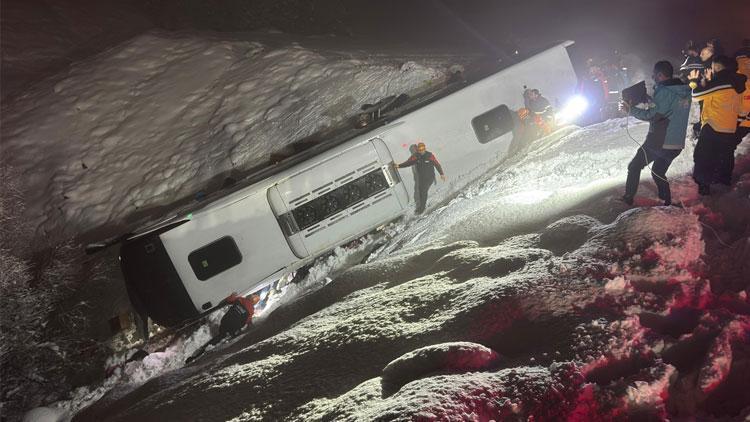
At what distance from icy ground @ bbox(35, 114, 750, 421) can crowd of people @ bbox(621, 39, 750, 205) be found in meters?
0.29

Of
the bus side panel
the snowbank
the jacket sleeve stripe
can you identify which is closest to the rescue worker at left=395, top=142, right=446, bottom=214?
the bus side panel

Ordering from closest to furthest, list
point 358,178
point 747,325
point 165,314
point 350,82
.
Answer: point 747,325
point 165,314
point 358,178
point 350,82

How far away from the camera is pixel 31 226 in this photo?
31.3ft

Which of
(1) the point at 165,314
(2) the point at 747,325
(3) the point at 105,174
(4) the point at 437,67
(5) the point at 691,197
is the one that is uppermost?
(3) the point at 105,174

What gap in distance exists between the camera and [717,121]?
5082mm

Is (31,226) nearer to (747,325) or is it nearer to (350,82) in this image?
(350,82)

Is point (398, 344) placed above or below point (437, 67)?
below

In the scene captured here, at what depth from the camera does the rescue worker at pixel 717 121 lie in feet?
16.3

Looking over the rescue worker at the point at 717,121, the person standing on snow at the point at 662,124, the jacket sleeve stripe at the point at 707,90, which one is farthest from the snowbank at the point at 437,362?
the jacket sleeve stripe at the point at 707,90

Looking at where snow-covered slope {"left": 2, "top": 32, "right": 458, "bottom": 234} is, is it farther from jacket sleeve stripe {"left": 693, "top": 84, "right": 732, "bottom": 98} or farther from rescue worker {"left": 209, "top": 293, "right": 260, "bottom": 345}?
jacket sleeve stripe {"left": 693, "top": 84, "right": 732, "bottom": 98}

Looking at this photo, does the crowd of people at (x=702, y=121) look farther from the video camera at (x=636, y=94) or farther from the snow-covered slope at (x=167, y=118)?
the snow-covered slope at (x=167, y=118)

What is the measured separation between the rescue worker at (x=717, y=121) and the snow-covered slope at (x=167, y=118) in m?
6.35

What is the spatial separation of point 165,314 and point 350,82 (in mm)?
7110

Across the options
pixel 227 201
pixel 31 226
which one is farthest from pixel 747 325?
pixel 31 226
